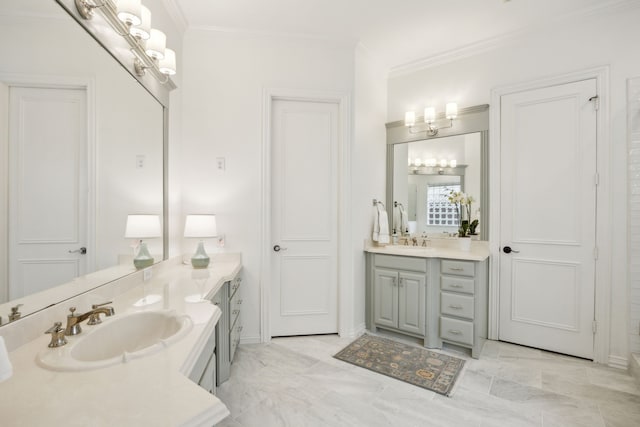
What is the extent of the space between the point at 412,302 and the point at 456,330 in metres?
0.43

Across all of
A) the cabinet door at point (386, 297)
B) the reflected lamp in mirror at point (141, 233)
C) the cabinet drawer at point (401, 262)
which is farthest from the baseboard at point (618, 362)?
the reflected lamp in mirror at point (141, 233)

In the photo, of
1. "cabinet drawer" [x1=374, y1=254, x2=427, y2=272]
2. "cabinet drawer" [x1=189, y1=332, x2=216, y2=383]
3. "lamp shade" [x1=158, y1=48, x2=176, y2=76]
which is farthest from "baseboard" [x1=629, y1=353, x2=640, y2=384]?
"lamp shade" [x1=158, y1=48, x2=176, y2=76]

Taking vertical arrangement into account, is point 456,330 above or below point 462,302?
below

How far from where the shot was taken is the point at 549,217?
2699 mm

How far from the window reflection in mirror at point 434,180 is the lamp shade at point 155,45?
2519mm

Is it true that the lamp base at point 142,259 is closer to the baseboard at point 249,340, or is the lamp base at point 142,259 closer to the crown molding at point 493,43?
the baseboard at point 249,340

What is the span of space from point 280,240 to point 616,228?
2.82 metres

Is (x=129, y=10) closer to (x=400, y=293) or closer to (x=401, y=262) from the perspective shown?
(x=401, y=262)

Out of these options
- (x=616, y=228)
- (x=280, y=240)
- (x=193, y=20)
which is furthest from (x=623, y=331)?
(x=193, y=20)

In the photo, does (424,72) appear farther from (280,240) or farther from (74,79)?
(74,79)

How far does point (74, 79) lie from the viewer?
1.30 metres

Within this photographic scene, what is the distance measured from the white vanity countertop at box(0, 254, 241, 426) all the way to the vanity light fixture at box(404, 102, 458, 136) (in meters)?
3.03

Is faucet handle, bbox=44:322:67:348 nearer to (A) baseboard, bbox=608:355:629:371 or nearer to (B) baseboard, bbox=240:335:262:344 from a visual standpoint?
(B) baseboard, bbox=240:335:262:344

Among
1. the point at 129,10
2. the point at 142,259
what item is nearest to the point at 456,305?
the point at 142,259
